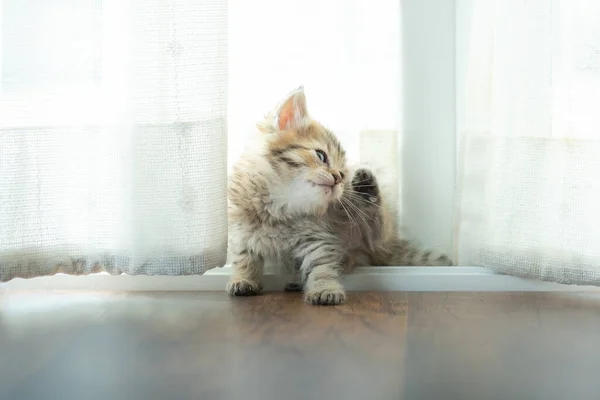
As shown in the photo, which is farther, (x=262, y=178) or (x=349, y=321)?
(x=262, y=178)

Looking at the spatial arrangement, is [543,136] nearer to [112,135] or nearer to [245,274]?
[245,274]

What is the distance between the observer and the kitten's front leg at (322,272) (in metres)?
1.51

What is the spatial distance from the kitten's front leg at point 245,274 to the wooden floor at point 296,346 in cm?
3

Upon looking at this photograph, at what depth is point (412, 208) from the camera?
5.99 feet

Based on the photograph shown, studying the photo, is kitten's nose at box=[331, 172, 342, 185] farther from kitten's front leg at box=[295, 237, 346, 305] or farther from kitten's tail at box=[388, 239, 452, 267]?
kitten's tail at box=[388, 239, 452, 267]

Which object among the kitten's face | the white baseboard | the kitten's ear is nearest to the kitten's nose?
the kitten's face

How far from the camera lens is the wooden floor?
3.20 feet

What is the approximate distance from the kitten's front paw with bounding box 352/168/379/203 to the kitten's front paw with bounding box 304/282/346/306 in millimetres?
232

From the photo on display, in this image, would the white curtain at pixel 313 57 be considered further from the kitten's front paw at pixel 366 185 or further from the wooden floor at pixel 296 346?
the wooden floor at pixel 296 346

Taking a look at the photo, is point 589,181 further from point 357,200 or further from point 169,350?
point 169,350

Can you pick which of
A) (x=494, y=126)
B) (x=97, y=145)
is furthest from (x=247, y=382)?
(x=494, y=126)

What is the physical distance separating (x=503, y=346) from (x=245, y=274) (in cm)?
64

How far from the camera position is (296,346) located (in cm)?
119

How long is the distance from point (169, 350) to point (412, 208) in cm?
86
